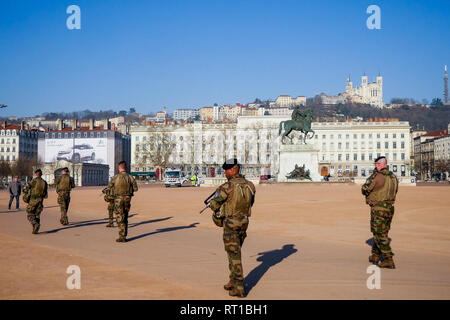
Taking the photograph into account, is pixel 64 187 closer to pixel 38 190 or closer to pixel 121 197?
pixel 38 190

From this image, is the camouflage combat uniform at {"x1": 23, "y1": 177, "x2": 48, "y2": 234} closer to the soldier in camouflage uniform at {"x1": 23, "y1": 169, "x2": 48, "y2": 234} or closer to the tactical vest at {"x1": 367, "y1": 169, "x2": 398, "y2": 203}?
the soldier in camouflage uniform at {"x1": 23, "y1": 169, "x2": 48, "y2": 234}

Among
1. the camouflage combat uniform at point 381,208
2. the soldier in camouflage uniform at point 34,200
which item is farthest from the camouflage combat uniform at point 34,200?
the camouflage combat uniform at point 381,208

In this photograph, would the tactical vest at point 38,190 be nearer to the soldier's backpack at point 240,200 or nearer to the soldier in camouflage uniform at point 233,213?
the soldier in camouflage uniform at point 233,213

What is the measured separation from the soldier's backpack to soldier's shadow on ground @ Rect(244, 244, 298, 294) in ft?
3.81

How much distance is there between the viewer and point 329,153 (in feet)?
394

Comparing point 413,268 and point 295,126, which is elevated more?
point 295,126

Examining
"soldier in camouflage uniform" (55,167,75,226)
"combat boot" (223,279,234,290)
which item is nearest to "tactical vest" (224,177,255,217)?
"combat boot" (223,279,234,290)

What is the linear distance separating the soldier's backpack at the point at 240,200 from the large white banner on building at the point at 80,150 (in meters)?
121

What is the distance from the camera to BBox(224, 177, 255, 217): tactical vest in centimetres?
658

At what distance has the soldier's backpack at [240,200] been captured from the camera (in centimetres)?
658

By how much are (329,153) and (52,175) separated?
222 ft
